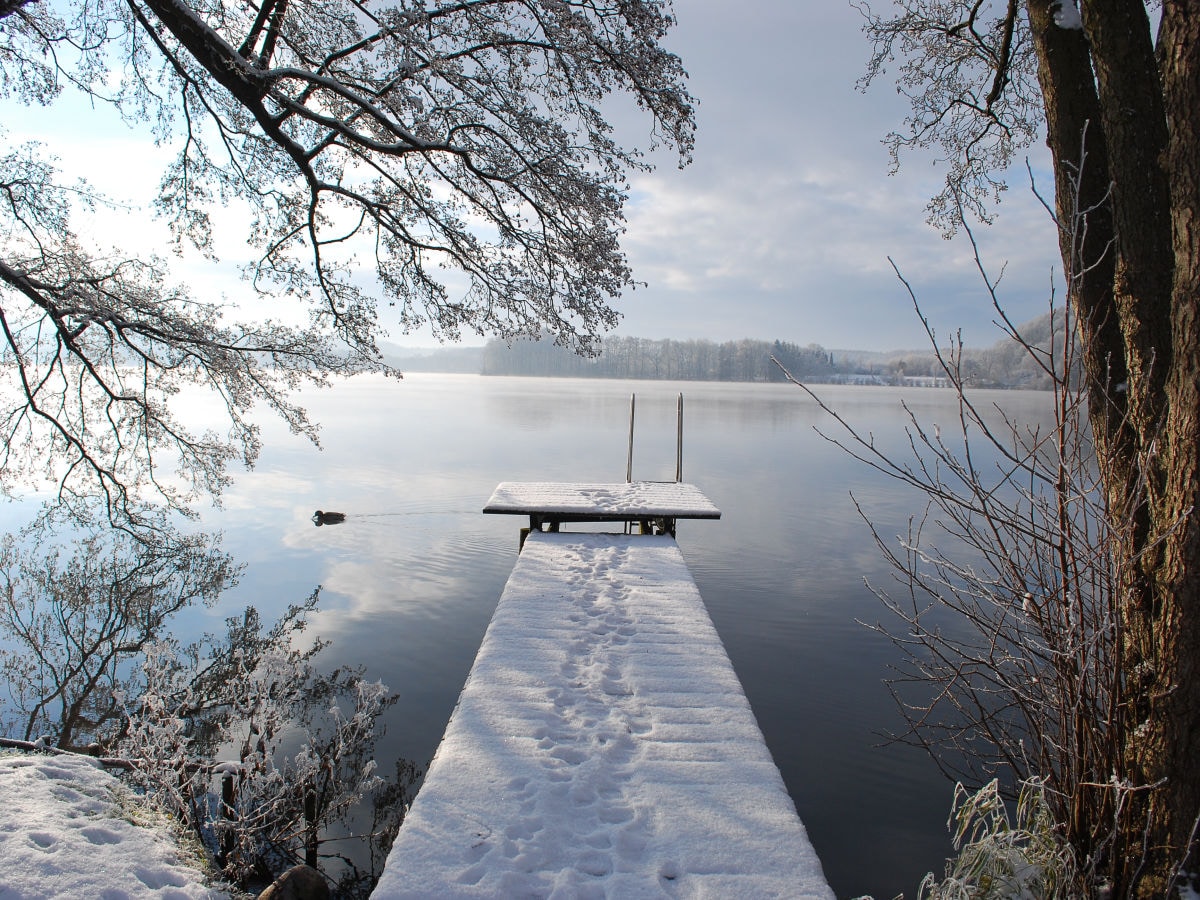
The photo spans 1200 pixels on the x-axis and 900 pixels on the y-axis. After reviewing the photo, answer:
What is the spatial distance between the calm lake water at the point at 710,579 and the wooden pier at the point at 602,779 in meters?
1.47

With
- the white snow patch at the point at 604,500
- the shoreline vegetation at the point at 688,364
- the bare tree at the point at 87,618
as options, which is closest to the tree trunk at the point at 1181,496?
the white snow patch at the point at 604,500

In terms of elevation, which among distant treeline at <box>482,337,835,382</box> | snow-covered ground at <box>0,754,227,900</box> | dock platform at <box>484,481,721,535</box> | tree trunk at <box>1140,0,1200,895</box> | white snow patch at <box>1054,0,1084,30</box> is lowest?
snow-covered ground at <box>0,754,227,900</box>

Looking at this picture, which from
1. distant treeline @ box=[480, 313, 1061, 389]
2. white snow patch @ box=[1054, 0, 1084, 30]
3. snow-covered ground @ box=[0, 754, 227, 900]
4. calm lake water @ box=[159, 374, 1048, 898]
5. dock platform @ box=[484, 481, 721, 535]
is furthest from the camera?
distant treeline @ box=[480, 313, 1061, 389]

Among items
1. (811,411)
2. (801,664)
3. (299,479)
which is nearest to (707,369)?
(811,411)

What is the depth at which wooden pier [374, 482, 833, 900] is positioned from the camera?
6.79 ft

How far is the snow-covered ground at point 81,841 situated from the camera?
267 cm

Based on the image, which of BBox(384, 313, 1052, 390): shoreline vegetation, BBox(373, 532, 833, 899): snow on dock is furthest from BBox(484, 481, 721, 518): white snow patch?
BBox(384, 313, 1052, 390): shoreline vegetation

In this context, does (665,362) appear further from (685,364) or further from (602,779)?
(602,779)

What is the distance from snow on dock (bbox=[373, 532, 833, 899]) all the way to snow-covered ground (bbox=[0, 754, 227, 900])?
1.48m

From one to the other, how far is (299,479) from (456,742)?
14077 mm

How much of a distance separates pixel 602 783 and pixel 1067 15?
3485 millimetres

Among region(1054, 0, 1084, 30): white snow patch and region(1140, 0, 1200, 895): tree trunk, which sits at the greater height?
region(1054, 0, 1084, 30): white snow patch

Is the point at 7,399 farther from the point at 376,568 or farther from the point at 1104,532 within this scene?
the point at 1104,532

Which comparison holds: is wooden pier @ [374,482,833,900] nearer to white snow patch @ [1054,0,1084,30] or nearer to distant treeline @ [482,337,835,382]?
white snow patch @ [1054,0,1084,30]
